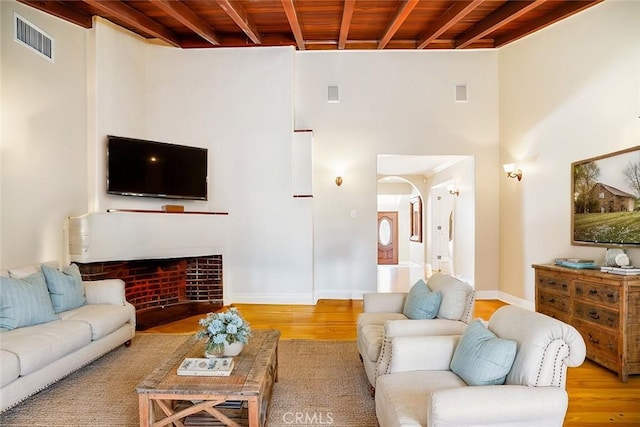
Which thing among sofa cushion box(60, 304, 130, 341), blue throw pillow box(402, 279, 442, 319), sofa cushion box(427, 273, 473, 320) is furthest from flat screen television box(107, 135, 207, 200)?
sofa cushion box(427, 273, 473, 320)

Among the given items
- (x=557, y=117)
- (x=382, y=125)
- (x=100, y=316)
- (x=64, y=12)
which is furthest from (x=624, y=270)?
(x=64, y=12)

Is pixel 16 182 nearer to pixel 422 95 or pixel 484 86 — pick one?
pixel 422 95

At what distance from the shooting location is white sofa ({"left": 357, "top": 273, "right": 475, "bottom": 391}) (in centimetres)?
235

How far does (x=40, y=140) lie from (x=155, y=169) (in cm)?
126

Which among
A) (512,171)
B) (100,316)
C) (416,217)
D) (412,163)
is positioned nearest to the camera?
(100,316)

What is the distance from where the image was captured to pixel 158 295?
15.3ft

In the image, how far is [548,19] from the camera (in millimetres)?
4422

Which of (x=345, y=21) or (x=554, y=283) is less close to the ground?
(x=345, y=21)

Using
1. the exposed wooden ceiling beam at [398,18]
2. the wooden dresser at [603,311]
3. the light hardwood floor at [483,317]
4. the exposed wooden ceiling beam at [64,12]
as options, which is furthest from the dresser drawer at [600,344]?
the exposed wooden ceiling beam at [64,12]

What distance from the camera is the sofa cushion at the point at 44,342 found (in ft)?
7.71

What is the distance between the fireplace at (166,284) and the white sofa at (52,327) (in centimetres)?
68


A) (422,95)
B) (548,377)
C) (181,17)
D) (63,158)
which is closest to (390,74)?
(422,95)

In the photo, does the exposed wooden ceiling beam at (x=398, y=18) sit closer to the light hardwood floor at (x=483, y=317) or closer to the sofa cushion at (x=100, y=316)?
the light hardwood floor at (x=483, y=317)

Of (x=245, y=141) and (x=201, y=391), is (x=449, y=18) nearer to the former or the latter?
(x=245, y=141)
